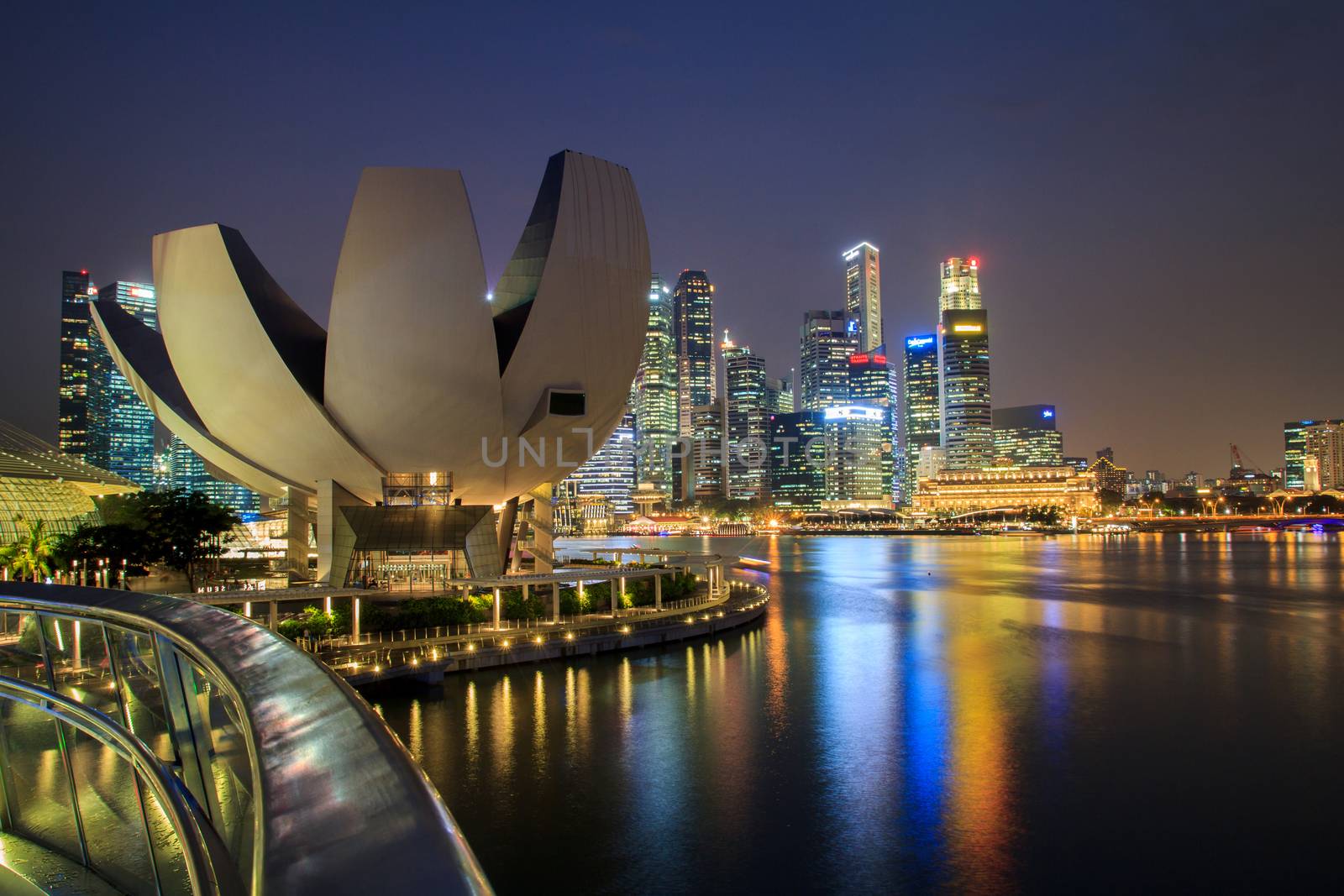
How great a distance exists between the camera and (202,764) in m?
3.72

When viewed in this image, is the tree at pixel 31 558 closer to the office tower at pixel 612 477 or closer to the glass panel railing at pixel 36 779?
the glass panel railing at pixel 36 779

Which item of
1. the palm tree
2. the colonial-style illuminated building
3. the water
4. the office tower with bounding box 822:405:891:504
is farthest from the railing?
the office tower with bounding box 822:405:891:504

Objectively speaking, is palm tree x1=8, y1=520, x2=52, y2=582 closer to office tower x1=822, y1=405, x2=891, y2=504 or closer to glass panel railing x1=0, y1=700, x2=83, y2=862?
glass panel railing x1=0, y1=700, x2=83, y2=862

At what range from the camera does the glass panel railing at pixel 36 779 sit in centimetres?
556

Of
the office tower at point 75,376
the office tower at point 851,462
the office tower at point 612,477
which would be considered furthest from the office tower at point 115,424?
the office tower at point 851,462

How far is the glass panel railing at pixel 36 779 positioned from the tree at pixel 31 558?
23.8m

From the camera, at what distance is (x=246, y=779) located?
3.71 m

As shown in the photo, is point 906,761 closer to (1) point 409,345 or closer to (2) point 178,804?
(2) point 178,804

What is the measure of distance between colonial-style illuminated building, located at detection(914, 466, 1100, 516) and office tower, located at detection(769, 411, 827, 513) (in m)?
28.7

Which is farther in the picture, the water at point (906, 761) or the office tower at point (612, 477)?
the office tower at point (612, 477)

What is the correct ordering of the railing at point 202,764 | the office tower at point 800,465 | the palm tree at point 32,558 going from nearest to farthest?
the railing at point 202,764 → the palm tree at point 32,558 → the office tower at point 800,465

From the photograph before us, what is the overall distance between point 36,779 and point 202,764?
9.93 feet

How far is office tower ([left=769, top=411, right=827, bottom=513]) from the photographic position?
7352 inches

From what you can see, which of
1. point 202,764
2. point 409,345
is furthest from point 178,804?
point 409,345
